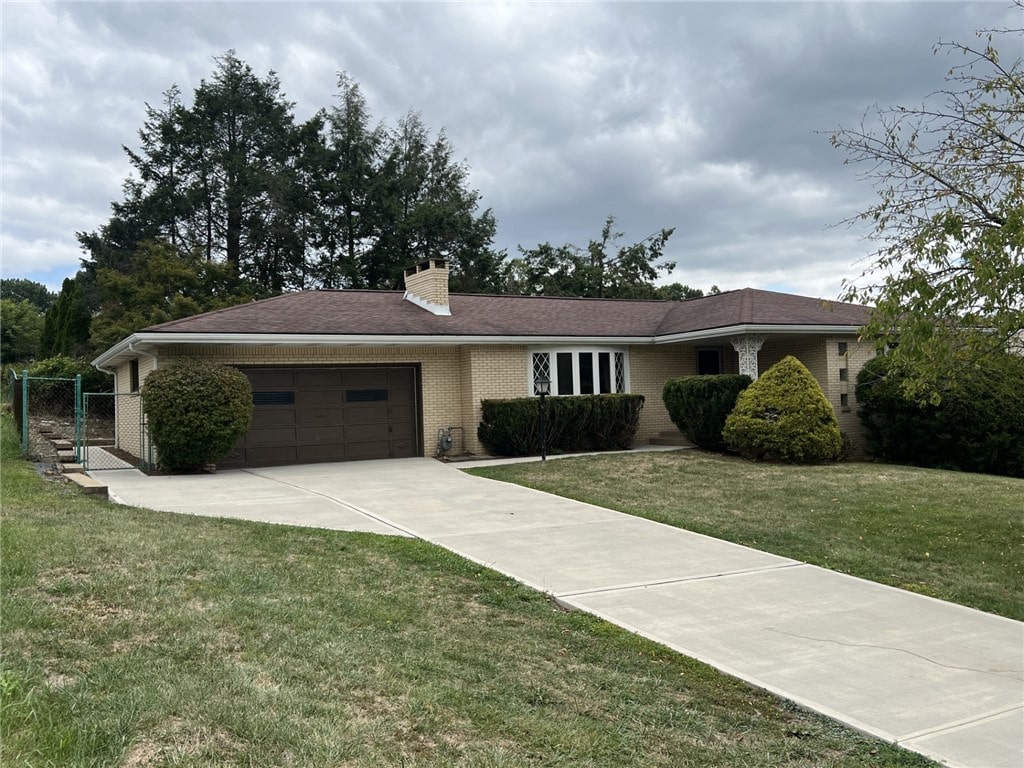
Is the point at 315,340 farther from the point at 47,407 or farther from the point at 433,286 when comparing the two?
the point at 47,407

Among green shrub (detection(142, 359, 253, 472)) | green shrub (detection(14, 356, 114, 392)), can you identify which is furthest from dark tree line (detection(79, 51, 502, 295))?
green shrub (detection(142, 359, 253, 472))

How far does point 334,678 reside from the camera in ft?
13.6

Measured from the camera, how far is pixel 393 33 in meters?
12.2

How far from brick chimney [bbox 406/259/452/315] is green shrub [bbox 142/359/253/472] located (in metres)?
6.34

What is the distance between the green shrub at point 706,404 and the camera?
669 inches

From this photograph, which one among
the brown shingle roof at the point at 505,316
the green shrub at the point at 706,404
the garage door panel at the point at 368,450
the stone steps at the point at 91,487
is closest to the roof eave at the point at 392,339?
the brown shingle roof at the point at 505,316

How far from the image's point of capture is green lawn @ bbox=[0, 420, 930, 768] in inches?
131

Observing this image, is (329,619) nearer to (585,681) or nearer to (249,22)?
(585,681)

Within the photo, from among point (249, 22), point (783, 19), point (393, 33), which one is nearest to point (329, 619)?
point (249, 22)

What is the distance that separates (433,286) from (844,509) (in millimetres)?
11908

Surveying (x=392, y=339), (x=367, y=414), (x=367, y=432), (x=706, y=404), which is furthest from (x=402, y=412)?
(x=706, y=404)

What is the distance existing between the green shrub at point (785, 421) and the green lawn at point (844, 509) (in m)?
0.47

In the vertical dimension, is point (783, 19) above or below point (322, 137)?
below

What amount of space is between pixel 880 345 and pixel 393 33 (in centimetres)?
867
